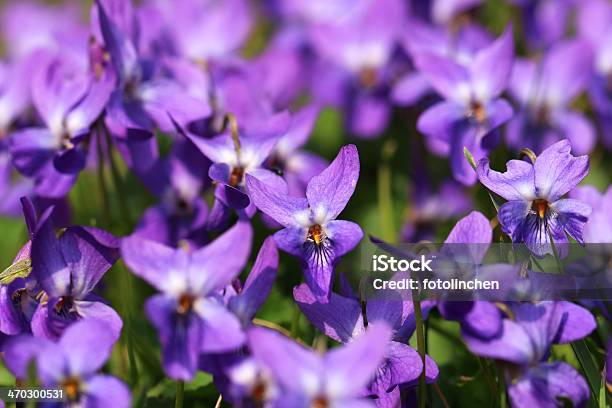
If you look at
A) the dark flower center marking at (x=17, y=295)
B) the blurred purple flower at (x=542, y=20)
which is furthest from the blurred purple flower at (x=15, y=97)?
the blurred purple flower at (x=542, y=20)

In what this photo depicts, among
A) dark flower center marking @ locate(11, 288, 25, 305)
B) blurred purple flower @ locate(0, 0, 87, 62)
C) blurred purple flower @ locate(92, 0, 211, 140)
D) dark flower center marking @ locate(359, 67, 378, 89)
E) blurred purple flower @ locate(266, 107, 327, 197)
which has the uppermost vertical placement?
blurred purple flower @ locate(92, 0, 211, 140)

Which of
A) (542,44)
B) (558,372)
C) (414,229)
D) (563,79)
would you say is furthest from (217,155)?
(542,44)

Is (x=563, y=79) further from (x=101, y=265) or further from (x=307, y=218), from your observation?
(x=101, y=265)

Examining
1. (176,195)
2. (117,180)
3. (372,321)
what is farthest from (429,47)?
(372,321)

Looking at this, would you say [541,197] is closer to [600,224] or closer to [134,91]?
[600,224]

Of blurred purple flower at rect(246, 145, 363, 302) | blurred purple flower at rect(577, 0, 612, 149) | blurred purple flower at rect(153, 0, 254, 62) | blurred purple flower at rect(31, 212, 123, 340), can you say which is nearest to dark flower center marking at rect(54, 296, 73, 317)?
blurred purple flower at rect(31, 212, 123, 340)

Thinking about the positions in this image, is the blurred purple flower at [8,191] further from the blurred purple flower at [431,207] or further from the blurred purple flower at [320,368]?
the blurred purple flower at [320,368]

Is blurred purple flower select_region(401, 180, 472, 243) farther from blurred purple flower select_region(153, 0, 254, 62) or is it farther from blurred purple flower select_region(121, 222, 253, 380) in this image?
blurred purple flower select_region(121, 222, 253, 380)
